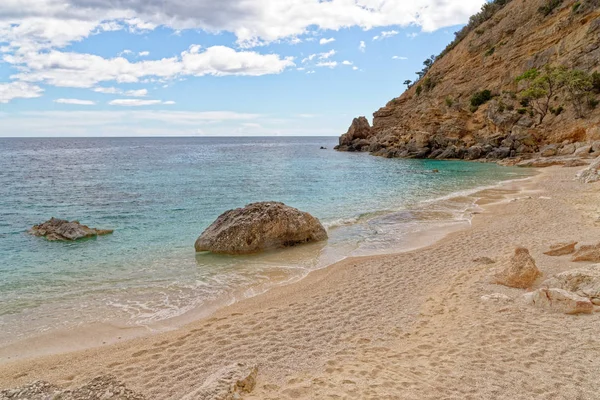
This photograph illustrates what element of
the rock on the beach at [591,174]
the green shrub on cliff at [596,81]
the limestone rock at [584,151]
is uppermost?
the green shrub on cliff at [596,81]

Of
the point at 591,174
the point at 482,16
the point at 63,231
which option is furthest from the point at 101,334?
the point at 482,16

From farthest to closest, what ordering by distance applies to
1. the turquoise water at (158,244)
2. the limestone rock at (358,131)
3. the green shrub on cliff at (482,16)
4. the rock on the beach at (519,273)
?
the limestone rock at (358,131)
the green shrub on cliff at (482,16)
the turquoise water at (158,244)
the rock on the beach at (519,273)

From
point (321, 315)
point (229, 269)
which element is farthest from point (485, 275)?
point (229, 269)

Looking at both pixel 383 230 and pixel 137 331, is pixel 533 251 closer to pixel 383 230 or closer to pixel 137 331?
pixel 383 230

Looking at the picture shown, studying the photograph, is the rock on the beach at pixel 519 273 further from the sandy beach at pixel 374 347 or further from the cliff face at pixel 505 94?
the cliff face at pixel 505 94

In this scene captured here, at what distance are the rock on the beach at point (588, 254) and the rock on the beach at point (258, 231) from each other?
7070 millimetres

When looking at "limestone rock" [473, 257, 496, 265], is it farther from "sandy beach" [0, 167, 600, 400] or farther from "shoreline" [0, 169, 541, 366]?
"shoreline" [0, 169, 541, 366]

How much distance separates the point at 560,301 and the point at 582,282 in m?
0.77

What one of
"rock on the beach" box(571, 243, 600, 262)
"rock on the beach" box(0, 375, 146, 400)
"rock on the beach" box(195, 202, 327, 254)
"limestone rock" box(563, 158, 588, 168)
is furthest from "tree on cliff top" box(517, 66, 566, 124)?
"rock on the beach" box(0, 375, 146, 400)

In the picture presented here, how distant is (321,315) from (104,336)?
12.4ft

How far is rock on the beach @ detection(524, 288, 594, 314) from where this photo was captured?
20.6ft

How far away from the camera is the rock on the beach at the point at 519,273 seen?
25.6ft

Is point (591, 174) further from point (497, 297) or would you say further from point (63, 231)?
point (63, 231)

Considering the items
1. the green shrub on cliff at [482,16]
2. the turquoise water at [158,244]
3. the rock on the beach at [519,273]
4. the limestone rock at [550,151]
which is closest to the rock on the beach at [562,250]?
the rock on the beach at [519,273]
